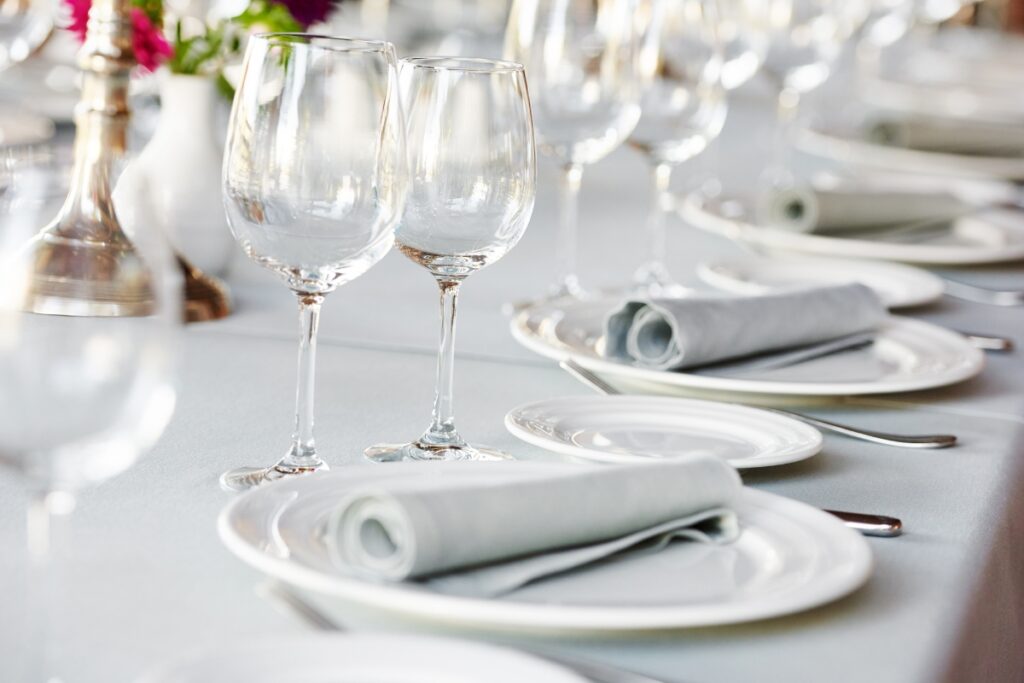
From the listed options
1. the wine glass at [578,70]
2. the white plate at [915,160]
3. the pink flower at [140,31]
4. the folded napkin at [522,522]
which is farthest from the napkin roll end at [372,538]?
the white plate at [915,160]

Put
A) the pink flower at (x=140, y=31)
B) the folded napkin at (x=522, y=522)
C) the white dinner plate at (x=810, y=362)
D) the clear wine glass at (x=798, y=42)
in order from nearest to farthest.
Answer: the folded napkin at (x=522, y=522)
the white dinner plate at (x=810, y=362)
the pink flower at (x=140, y=31)
the clear wine glass at (x=798, y=42)

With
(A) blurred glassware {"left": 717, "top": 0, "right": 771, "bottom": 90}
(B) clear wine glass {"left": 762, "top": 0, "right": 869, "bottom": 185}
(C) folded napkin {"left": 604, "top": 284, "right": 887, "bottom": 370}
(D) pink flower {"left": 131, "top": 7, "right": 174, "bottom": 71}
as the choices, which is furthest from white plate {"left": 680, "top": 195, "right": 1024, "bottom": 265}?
(D) pink flower {"left": 131, "top": 7, "right": 174, "bottom": 71}

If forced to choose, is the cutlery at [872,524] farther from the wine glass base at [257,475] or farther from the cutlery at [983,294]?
the cutlery at [983,294]

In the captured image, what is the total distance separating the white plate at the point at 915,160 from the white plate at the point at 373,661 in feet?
6.87

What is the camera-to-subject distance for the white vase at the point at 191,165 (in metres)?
1.27

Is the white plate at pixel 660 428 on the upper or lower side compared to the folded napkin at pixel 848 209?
lower

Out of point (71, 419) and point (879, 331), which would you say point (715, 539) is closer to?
point (71, 419)

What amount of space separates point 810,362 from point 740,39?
0.86 metres

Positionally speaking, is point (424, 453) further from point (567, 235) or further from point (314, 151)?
point (567, 235)

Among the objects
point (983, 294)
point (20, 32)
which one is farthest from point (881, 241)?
point (20, 32)

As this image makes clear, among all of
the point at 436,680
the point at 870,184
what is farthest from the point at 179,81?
the point at 870,184

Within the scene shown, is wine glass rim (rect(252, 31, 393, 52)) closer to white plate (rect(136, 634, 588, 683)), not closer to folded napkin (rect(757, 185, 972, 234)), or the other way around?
white plate (rect(136, 634, 588, 683))

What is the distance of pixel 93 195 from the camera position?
720mm

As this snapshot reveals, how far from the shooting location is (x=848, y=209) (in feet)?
5.52
